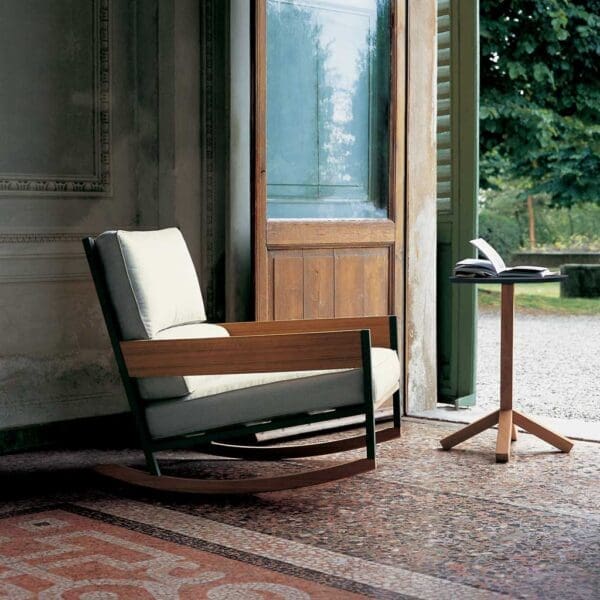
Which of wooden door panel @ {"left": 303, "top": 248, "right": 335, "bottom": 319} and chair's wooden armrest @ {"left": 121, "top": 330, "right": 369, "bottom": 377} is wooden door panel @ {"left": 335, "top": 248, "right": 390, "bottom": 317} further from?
chair's wooden armrest @ {"left": 121, "top": 330, "right": 369, "bottom": 377}

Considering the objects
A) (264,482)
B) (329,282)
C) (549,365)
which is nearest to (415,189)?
(329,282)

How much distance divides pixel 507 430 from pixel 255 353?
1.26m

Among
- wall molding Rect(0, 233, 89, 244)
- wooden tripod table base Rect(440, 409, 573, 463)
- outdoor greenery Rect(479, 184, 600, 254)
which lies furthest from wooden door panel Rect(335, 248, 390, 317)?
outdoor greenery Rect(479, 184, 600, 254)

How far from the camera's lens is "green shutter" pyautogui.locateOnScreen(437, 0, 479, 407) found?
5.53m

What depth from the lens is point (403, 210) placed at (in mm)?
5273

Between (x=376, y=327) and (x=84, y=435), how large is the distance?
1.38m

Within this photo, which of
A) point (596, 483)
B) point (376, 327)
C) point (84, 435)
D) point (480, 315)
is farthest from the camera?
point (480, 315)

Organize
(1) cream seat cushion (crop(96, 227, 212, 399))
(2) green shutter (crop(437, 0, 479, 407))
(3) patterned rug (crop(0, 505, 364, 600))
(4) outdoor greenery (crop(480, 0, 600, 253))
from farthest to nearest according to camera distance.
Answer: (4) outdoor greenery (crop(480, 0, 600, 253)) → (2) green shutter (crop(437, 0, 479, 407)) → (1) cream seat cushion (crop(96, 227, 212, 399)) → (3) patterned rug (crop(0, 505, 364, 600))

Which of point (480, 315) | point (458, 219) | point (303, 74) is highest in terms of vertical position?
point (303, 74)

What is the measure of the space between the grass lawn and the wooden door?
580 centimetres

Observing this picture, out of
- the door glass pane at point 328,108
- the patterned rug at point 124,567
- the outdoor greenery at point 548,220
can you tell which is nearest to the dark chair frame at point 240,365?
the patterned rug at point 124,567

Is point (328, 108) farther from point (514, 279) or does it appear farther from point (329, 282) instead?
point (514, 279)

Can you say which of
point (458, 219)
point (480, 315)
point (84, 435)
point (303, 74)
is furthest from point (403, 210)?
point (480, 315)

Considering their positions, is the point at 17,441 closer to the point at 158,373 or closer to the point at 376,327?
the point at 158,373
